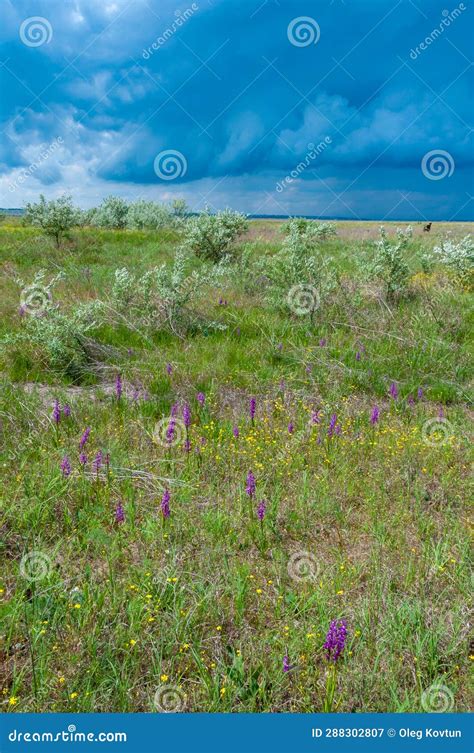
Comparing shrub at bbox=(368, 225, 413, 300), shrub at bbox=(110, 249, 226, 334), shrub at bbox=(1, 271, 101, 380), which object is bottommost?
shrub at bbox=(1, 271, 101, 380)

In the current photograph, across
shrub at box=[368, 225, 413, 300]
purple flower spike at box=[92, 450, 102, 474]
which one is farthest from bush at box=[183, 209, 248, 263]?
purple flower spike at box=[92, 450, 102, 474]

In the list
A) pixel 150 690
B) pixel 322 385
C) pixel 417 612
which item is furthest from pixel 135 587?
pixel 322 385

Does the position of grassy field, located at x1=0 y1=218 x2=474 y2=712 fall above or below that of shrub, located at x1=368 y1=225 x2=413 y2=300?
below

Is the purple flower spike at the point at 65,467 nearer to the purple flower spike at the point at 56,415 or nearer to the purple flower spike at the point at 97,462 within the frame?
the purple flower spike at the point at 97,462

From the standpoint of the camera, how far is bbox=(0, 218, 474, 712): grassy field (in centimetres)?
227

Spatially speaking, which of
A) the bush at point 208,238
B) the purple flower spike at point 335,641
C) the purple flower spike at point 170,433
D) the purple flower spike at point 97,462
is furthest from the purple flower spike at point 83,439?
the bush at point 208,238

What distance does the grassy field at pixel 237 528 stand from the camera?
7.44ft

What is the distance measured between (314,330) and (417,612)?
5026 millimetres

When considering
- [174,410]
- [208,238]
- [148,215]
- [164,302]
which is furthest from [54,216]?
[148,215]

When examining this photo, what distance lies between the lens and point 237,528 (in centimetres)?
327

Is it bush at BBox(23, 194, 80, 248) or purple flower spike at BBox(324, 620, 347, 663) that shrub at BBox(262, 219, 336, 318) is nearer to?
purple flower spike at BBox(324, 620, 347, 663)

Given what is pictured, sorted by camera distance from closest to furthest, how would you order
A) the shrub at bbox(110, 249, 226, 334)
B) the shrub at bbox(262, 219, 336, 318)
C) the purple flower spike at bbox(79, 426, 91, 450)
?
the purple flower spike at bbox(79, 426, 91, 450) → the shrub at bbox(110, 249, 226, 334) → the shrub at bbox(262, 219, 336, 318)

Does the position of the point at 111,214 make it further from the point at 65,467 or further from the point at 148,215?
the point at 65,467

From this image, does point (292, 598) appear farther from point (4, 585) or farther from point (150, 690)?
point (4, 585)
